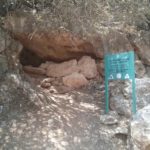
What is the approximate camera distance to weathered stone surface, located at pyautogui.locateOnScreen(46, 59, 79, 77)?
666cm

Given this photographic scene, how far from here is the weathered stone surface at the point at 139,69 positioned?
21.9ft

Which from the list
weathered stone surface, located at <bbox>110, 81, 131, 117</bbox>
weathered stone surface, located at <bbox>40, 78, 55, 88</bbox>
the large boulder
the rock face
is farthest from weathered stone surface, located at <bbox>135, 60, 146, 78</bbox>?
the rock face

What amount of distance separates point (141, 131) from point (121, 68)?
4.40ft

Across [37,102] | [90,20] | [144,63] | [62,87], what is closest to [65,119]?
[37,102]

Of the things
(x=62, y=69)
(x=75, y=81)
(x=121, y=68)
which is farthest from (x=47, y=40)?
(x=121, y=68)

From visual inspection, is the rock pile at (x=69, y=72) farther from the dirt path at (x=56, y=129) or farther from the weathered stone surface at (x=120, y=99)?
the weathered stone surface at (x=120, y=99)

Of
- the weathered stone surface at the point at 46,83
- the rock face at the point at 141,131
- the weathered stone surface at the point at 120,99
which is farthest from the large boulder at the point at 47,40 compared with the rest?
the rock face at the point at 141,131

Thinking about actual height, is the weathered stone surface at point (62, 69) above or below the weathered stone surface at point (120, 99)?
above

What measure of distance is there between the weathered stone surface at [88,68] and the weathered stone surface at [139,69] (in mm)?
853

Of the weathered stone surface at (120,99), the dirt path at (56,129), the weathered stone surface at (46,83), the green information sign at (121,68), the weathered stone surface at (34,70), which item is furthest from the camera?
the weathered stone surface at (34,70)

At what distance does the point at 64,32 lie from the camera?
20.2 ft

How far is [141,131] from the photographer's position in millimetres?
4281

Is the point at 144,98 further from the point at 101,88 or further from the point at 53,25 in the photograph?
the point at 53,25

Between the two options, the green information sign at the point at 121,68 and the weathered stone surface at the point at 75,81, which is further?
the weathered stone surface at the point at 75,81
